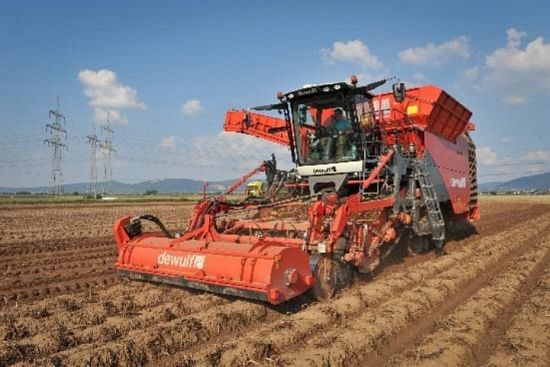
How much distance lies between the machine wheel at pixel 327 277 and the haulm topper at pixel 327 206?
1 centimetres

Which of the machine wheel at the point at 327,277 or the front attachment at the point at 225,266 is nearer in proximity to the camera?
the front attachment at the point at 225,266

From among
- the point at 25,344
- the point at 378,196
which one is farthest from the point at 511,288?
the point at 25,344

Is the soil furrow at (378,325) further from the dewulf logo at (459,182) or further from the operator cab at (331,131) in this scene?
the dewulf logo at (459,182)

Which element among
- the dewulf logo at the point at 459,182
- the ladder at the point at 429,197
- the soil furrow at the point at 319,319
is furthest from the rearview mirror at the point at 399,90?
the dewulf logo at the point at 459,182

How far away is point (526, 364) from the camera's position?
350 centimetres

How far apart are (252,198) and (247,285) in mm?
3180

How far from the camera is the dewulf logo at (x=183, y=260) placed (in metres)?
5.46

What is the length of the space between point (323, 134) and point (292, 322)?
3943mm

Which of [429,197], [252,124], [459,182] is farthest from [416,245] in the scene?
[252,124]

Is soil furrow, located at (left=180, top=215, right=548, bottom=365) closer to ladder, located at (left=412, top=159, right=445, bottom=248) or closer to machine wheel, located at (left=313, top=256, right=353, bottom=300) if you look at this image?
machine wheel, located at (left=313, top=256, right=353, bottom=300)

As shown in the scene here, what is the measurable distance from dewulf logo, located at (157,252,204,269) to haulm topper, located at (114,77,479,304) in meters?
0.01

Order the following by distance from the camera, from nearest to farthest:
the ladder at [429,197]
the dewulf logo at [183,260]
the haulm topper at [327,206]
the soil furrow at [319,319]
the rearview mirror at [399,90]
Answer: the soil furrow at [319,319] → the haulm topper at [327,206] → the dewulf logo at [183,260] → the rearview mirror at [399,90] → the ladder at [429,197]

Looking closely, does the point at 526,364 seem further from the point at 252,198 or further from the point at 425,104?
the point at 425,104

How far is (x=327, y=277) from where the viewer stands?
5.41 m
